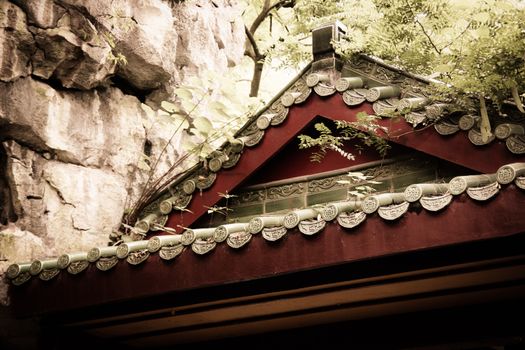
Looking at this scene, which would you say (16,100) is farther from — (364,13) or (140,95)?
(364,13)

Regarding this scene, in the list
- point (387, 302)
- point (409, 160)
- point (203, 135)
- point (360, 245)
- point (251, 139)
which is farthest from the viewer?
point (203, 135)

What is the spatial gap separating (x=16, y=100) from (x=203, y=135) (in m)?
2.15

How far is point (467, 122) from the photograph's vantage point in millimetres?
6316

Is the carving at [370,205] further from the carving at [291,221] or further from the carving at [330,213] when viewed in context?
the carving at [291,221]

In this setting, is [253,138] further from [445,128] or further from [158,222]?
[445,128]

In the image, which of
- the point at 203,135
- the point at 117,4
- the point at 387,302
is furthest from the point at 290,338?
the point at 117,4

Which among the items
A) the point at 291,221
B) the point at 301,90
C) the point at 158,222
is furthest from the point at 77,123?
the point at 291,221

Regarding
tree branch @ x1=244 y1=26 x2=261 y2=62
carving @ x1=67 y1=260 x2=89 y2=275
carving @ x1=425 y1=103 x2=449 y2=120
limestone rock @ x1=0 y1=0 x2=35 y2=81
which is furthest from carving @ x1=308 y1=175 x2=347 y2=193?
tree branch @ x1=244 y1=26 x2=261 y2=62

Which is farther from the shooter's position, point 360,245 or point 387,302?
point 387,302

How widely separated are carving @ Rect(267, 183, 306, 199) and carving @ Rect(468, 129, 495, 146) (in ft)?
6.41

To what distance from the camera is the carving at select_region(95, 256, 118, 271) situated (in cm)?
650

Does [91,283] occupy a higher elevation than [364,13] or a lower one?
lower

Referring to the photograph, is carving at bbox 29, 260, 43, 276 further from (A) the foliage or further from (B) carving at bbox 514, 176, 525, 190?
(B) carving at bbox 514, 176, 525, 190

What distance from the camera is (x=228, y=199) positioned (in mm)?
7926
